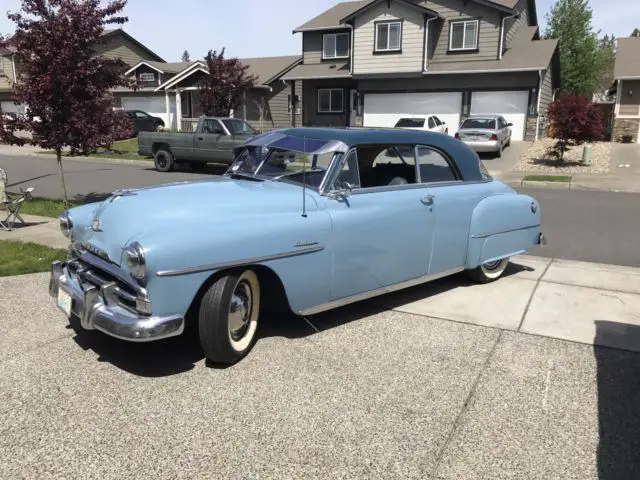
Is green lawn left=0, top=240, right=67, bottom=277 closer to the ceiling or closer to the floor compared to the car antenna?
closer to the floor

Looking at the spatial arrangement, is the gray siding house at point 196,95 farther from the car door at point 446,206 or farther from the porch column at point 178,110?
the car door at point 446,206

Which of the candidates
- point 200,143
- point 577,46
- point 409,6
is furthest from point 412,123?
point 577,46

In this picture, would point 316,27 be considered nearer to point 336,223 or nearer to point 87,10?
point 87,10

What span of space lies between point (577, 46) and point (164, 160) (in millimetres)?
40020

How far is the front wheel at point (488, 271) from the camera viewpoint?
19.5ft

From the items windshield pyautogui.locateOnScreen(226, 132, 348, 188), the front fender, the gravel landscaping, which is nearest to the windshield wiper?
windshield pyautogui.locateOnScreen(226, 132, 348, 188)

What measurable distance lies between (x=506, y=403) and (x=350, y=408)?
0.99m

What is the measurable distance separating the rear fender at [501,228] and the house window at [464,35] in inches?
879

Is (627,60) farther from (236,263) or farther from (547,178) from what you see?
(236,263)

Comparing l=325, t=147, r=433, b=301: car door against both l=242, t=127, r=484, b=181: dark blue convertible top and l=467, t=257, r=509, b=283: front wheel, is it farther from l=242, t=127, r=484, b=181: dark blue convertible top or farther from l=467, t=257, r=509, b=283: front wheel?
l=467, t=257, r=509, b=283: front wheel

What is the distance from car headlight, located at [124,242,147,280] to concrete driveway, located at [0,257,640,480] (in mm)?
786

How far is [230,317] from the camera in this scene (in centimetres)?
394

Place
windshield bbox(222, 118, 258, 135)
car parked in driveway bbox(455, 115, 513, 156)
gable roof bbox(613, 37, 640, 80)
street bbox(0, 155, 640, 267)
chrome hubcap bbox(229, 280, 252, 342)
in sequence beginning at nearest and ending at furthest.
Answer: chrome hubcap bbox(229, 280, 252, 342), street bbox(0, 155, 640, 267), windshield bbox(222, 118, 258, 135), car parked in driveway bbox(455, 115, 513, 156), gable roof bbox(613, 37, 640, 80)

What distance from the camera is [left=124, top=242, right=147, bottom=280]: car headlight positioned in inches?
133
